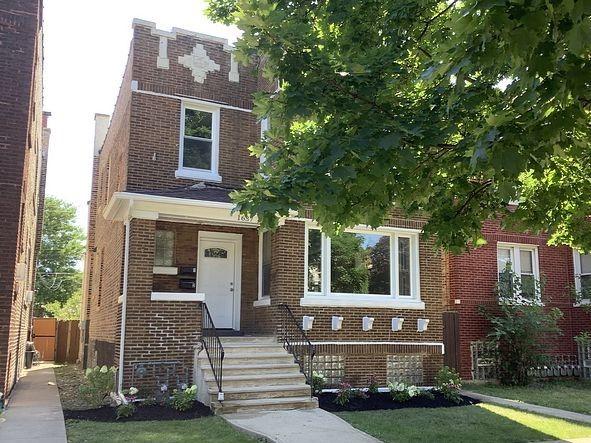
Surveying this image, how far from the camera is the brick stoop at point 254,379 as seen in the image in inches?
379

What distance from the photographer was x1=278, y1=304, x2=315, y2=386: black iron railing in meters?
11.3

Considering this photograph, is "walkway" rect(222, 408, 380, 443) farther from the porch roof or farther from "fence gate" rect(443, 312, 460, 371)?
"fence gate" rect(443, 312, 460, 371)

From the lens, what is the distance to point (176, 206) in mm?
11422

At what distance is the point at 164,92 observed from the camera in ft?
41.7

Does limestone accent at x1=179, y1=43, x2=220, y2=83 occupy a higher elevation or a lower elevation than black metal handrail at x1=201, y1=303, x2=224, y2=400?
higher

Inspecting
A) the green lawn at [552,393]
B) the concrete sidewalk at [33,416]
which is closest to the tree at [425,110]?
the concrete sidewalk at [33,416]

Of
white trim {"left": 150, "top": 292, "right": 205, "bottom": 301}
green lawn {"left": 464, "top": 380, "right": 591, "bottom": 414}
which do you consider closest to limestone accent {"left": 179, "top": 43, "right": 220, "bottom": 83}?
white trim {"left": 150, "top": 292, "right": 205, "bottom": 301}

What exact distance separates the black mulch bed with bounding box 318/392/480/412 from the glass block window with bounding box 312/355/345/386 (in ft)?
2.77

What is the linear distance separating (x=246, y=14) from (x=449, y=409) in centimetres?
794

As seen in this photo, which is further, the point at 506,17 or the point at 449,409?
the point at 449,409

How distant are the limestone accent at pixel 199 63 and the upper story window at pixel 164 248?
11.9 feet

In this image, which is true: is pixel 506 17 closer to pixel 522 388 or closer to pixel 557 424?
pixel 557 424

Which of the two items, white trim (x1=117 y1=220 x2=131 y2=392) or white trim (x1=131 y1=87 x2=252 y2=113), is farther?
white trim (x1=131 y1=87 x2=252 y2=113)

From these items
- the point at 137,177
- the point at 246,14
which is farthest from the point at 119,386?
the point at 246,14
